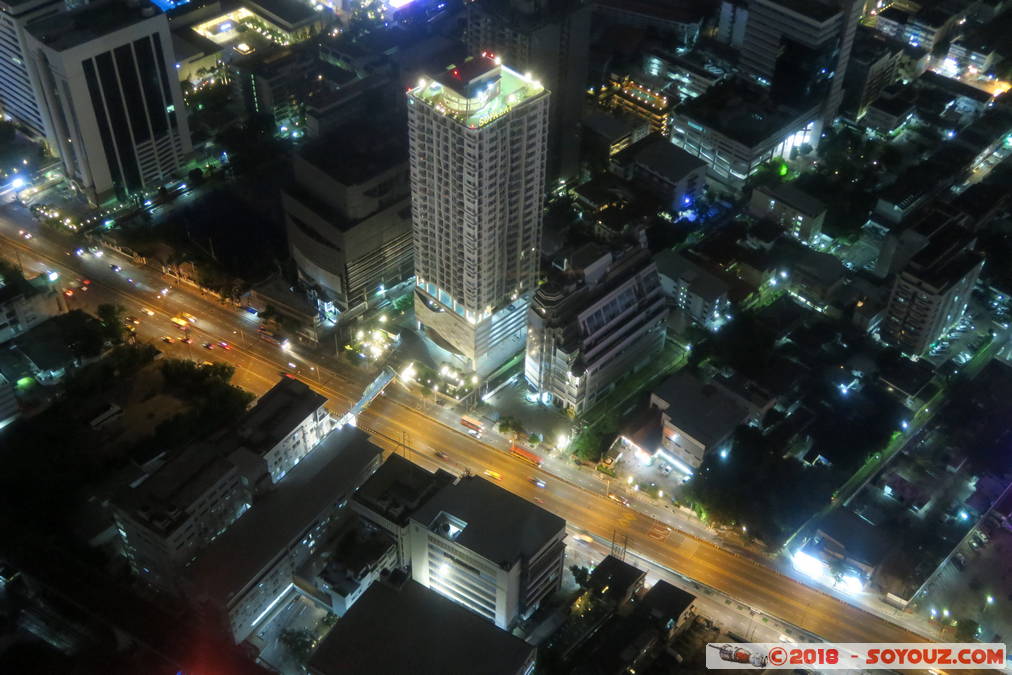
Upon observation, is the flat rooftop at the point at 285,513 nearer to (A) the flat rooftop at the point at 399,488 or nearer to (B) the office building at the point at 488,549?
(A) the flat rooftop at the point at 399,488

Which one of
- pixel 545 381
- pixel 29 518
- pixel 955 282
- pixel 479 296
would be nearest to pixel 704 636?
pixel 545 381

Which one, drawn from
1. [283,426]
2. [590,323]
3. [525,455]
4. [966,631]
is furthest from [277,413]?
[966,631]

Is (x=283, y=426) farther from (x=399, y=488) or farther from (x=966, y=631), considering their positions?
(x=966, y=631)

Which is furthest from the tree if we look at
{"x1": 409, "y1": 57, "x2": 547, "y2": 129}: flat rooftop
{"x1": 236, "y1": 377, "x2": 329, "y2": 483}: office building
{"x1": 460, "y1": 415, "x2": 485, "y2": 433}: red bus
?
{"x1": 236, "y1": 377, "x2": 329, "y2": 483}: office building

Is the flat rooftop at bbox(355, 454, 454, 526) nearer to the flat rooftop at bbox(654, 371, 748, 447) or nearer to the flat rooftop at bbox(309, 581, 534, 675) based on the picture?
the flat rooftop at bbox(309, 581, 534, 675)

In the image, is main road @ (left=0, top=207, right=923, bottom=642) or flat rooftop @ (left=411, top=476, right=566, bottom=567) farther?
main road @ (left=0, top=207, right=923, bottom=642)

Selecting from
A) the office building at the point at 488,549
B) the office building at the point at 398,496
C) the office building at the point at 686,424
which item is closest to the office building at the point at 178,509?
the office building at the point at 398,496
